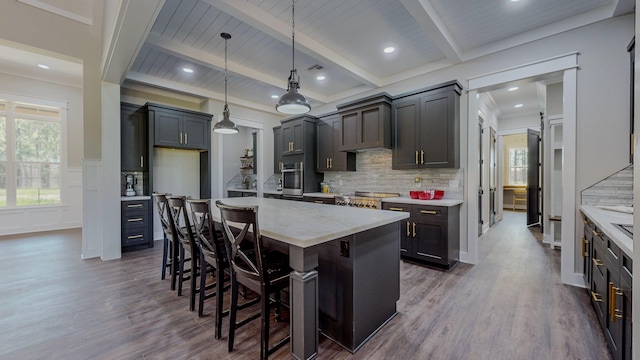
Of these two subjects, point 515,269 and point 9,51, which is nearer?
point 515,269

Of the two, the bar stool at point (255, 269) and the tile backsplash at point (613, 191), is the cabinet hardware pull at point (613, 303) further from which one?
the bar stool at point (255, 269)

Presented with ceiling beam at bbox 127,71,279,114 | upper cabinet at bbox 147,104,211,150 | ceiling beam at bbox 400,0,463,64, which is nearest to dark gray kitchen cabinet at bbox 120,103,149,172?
upper cabinet at bbox 147,104,211,150

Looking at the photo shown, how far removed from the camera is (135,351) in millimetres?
1779

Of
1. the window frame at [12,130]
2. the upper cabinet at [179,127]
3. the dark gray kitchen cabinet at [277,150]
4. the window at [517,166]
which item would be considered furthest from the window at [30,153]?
the window at [517,166]

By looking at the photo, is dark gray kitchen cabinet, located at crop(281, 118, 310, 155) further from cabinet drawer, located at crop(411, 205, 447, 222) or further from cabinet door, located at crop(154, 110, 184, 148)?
cabinet drawer, located at crop(411, 205, 447, 222)

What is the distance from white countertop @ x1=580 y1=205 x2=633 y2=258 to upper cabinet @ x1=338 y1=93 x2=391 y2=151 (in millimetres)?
2428

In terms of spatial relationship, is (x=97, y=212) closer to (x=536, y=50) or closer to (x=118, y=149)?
(x=118, y=149)

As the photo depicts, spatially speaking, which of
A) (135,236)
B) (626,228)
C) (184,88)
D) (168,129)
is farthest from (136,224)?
(626,228)

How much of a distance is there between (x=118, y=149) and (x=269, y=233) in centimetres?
373

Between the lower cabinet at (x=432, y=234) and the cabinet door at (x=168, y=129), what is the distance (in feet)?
12.8

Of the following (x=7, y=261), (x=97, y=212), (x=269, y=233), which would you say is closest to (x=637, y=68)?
(x=269, y=233)

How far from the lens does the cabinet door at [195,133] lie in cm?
479

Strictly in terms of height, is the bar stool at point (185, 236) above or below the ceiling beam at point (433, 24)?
below

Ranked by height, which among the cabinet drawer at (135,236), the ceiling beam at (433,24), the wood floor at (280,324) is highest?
the ceiling beam at (433,24)
